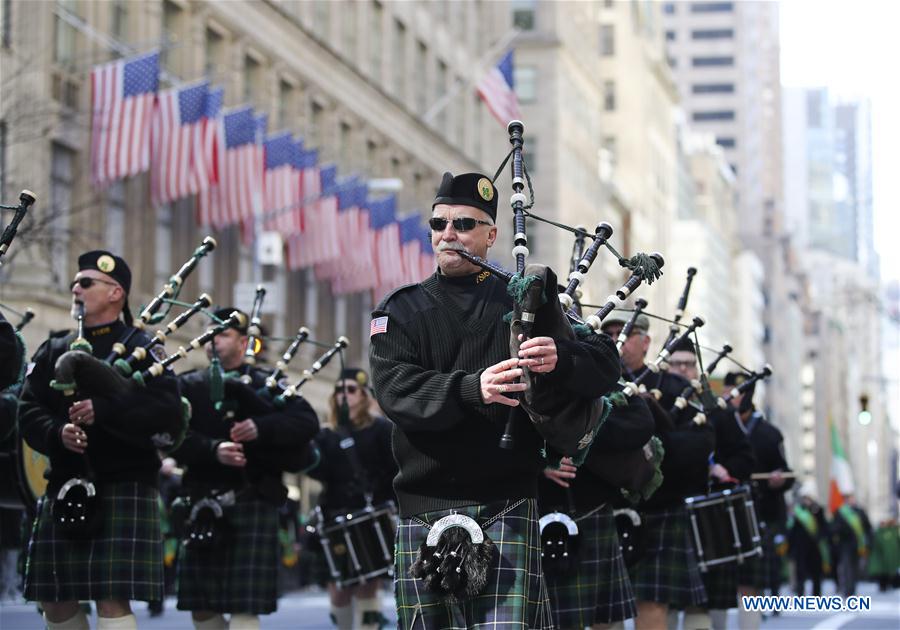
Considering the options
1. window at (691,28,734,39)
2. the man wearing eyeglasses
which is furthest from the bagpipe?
window at (691,28,734,39)

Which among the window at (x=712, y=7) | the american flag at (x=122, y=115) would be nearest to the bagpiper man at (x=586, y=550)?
the american flag at (x=122, y=115)

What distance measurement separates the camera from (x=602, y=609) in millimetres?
9344

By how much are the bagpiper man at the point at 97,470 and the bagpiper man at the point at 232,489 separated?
142cm

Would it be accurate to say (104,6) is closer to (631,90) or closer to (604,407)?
(604,407)

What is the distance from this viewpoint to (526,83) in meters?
71.8

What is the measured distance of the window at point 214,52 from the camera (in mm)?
35125

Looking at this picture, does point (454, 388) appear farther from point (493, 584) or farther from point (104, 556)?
point (104, 556)

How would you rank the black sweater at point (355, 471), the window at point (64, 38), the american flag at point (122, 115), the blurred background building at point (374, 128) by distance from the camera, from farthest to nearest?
the window at point (64, 38) < the american flag at point (122, 115) < the blurred background building at point (374, 128) < the black sweater at point (355, 471)

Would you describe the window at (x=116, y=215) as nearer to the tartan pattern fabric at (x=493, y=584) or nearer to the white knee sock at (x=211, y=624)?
the white knee sock at (x=211, y=624)

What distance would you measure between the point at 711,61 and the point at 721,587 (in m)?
161

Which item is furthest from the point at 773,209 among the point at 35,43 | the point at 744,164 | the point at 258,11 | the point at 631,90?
the point at 35,43

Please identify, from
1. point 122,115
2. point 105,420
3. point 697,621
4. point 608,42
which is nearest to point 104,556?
point 105,420

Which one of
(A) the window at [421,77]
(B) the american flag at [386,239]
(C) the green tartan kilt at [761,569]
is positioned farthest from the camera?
(A) the window at [421,77]

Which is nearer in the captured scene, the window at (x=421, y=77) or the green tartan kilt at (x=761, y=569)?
the green tartan kilt at (x=761, y=569)
